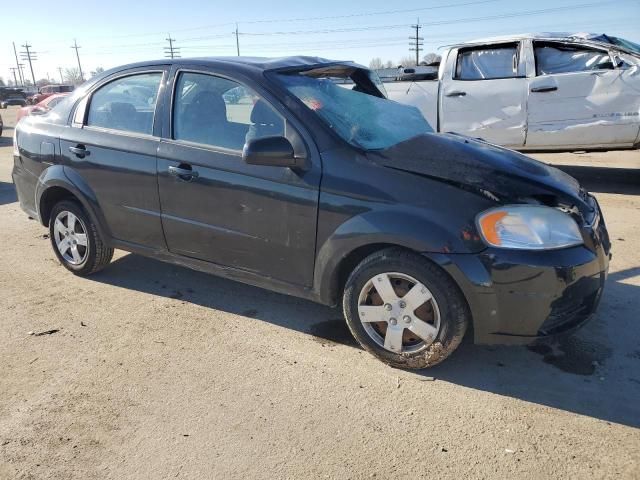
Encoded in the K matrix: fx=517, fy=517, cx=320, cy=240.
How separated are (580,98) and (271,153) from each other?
215 inches

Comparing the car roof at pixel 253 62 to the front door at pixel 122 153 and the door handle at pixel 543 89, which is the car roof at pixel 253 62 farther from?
the door handle at pixel 543 89

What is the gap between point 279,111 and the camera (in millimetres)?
3145

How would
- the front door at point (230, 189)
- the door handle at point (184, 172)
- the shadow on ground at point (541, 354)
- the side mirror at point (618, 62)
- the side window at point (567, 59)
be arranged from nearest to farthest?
the shadow on ground at point (541, 354)
the front door at point (230, 189)
the door handle at point (184, 172)
the side mirror at point (618, 62)
the side window at point (567, 59)

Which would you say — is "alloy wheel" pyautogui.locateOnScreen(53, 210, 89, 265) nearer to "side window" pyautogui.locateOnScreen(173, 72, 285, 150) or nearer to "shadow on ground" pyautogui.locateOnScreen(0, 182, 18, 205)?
"side window" pyautogui.locateOnScreen(173, 72, 285, 150)

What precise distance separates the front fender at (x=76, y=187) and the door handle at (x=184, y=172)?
0.91m

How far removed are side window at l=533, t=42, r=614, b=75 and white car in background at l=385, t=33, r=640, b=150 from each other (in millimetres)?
12

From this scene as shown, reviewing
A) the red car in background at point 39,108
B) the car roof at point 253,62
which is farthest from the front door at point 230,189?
the red car in background at point 39,108

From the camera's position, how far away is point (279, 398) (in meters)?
2.76

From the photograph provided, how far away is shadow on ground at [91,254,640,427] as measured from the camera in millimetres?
2721

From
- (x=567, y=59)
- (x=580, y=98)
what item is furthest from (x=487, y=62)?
(x=580, y=98)

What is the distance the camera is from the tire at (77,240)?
4.18 meters

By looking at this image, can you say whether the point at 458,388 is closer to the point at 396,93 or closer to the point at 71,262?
the point at 71,262

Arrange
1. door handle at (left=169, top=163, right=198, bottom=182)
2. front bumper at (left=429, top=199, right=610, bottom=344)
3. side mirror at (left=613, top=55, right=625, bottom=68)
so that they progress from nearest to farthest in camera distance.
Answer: front bumper at (left=429, top=199, right=610, bottom=344) < door handle at (left=169, top=163, right=198, bottom=182) < side mirror at (left=613, top=55, right=625, bottom=68)

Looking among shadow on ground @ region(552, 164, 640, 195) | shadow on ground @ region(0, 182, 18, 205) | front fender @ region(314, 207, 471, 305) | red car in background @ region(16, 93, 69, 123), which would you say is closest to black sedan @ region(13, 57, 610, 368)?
front fender @ region(314, 207, 471, 305)
